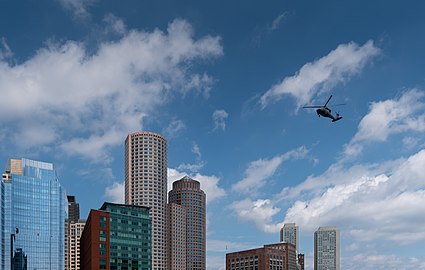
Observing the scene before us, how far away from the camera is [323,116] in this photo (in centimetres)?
7369

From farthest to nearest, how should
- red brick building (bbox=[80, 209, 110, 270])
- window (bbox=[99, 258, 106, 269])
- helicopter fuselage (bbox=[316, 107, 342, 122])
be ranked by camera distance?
1. window (bbox=[99, 258, 106, 269])
2. red brick building (bbox=[80, 209, 110, 270])
3. helicopter fuselage (bbox=[316, 107, 342, 122])

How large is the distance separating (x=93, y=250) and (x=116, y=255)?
400 inches

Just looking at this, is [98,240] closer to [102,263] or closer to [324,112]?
[102,263]

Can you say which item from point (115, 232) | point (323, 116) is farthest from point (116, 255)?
point (323, 116)

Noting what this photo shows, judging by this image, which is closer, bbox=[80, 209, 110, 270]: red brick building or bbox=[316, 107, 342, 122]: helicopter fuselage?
bbox=[316, 107, 342, 122]: helicopter fuselage

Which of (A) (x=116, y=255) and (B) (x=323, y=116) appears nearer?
(B) (x=323, y=116)

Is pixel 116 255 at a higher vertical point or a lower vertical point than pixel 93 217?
lower

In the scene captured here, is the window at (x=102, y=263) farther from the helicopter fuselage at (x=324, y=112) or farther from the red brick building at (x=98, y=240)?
the helicopter fuselage at (x=324, y=112)

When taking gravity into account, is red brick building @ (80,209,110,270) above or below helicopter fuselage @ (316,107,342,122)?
below

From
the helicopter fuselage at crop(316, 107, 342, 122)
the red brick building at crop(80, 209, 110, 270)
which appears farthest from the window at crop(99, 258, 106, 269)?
the helicopter fuselage at crop(316, 107, 342, 122)

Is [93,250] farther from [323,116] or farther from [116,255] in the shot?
[323,116]

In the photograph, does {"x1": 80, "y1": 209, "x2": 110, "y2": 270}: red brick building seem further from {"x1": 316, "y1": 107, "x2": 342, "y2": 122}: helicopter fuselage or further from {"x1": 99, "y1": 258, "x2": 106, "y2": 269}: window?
{"x1": 316, "y1": 107, "x2": 342, "y2": 122}: helicopter fuselage

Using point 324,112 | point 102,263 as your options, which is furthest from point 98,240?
point 324,112

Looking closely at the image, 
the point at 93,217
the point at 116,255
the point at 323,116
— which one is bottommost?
the point at 116,255
